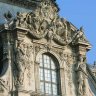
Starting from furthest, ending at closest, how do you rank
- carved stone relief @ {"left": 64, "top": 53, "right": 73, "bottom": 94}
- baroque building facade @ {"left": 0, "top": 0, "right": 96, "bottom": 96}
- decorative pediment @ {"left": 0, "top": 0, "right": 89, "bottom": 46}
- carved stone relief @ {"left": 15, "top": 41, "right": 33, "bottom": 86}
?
carved stone relief @ {"left": 64, "top": 53, "right": 73, "bottom": 94}, decorative pediment @ {"left": 0, "top": 0, "right": 89, "bottom": 46}, baroque building facade @ {"left": 0, "top": 0, "right": 96, "bottom": 96}, carved stone relief @ {"left": 15, "top": 41, "right": 33, "bottom": 86}

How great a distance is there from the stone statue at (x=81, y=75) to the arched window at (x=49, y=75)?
4.81ft

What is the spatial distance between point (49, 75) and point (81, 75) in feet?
7.62

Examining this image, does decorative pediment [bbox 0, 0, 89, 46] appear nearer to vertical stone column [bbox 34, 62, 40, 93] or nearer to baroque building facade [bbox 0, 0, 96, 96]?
baroque building facade [bbox 0, 0, 96, 96]

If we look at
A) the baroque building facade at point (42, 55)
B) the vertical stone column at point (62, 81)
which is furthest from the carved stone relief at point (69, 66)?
the vertical stone column at point (62, 81)

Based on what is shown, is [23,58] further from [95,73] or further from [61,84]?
[95,73]

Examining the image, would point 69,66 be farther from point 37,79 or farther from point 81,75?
point 37,79

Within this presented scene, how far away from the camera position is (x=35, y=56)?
3831 centimetres

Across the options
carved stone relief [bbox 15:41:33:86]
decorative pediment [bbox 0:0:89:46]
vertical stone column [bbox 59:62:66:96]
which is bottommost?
vertical stone column [bbox 59:62:66:96]

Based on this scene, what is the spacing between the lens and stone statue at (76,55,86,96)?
39469 mm

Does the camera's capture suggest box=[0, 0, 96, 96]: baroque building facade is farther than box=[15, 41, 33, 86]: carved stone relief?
Yes

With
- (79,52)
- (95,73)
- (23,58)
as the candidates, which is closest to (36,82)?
(23,58)

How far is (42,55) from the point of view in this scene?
38906 mm

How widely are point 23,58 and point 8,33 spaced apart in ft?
6.06

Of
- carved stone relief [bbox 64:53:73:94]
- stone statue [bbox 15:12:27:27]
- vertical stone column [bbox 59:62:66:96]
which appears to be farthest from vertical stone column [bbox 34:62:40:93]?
stone statue [bbox 15:12:27:27]
